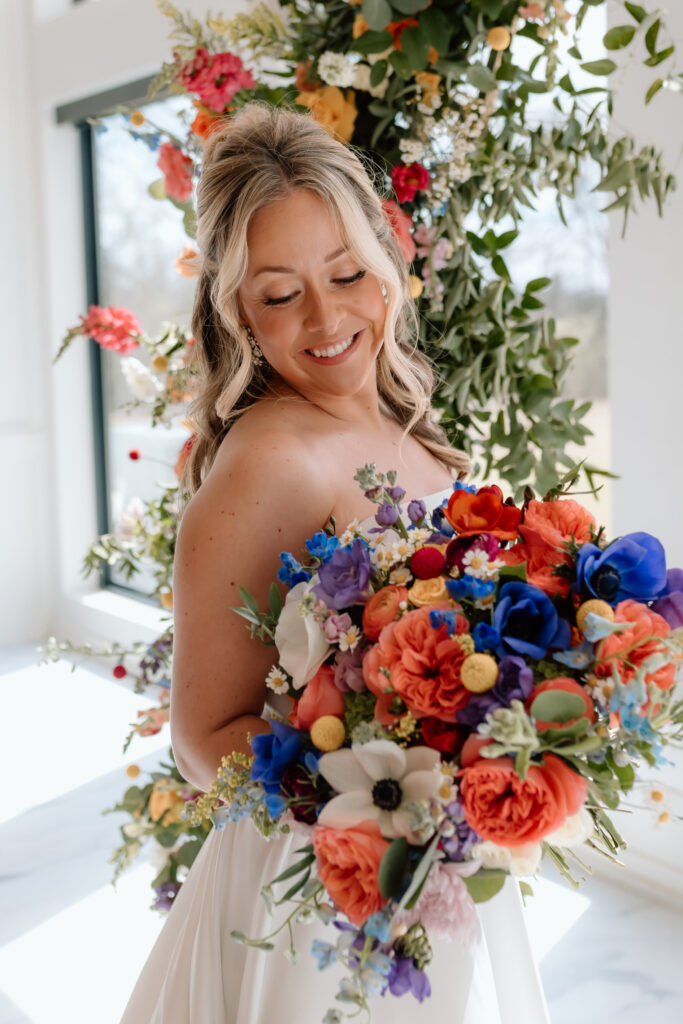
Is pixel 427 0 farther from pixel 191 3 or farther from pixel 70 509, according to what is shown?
pixel 70 509

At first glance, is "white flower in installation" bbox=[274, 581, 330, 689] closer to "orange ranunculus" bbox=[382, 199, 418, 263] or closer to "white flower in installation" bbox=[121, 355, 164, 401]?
"orange ranunculus" bbox=[382, 199, 418, 263]

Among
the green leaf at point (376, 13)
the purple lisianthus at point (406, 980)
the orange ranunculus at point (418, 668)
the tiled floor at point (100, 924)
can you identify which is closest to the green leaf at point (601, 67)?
the green leaf at point (376, 13)

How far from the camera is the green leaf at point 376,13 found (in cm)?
161

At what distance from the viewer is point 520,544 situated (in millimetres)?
→ 993

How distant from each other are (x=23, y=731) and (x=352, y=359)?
2.94 meters

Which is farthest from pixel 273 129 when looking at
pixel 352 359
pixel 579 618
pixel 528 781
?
pixel 528 781

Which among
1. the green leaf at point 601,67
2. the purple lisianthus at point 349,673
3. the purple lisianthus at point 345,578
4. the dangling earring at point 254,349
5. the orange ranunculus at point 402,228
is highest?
the green leaf at point 601,67

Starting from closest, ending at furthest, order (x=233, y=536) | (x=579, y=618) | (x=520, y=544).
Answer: (x=579, y=618)
(x=520, y=544)
(x=233, y=536)

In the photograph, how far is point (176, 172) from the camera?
1966mm

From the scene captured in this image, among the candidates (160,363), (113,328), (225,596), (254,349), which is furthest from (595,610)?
(113,328)

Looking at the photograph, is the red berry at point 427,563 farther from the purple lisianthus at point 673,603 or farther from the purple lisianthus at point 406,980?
the purple lisianthus at point 406,980

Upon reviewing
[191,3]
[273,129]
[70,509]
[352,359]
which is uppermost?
[191,3]

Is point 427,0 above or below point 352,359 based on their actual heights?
above

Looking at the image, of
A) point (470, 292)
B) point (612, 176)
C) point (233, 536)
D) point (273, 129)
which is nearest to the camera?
point (233, 536)
